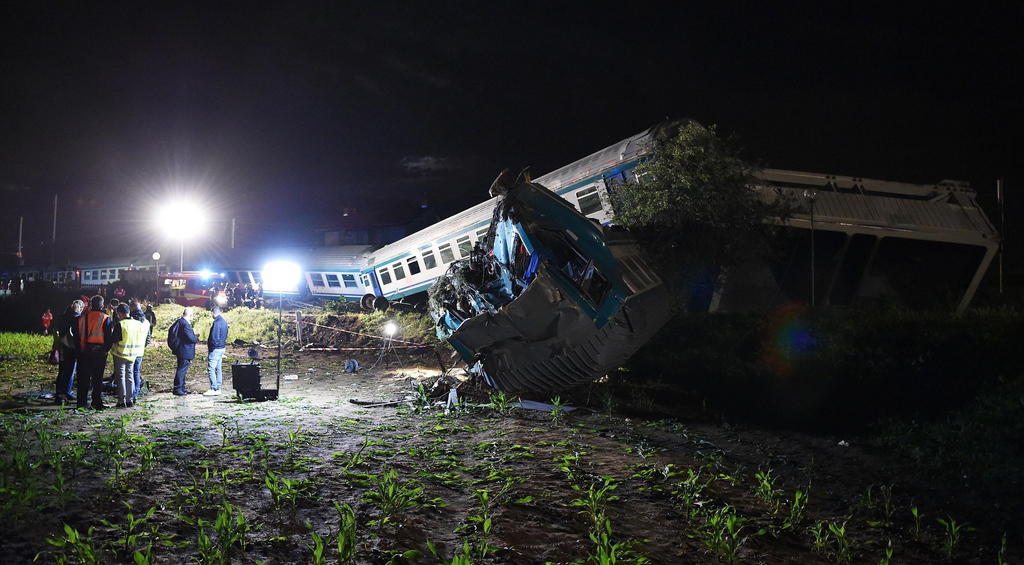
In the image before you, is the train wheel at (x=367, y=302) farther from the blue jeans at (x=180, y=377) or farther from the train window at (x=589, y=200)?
the blue jeans at (x=180, y=377)

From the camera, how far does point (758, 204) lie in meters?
12.6

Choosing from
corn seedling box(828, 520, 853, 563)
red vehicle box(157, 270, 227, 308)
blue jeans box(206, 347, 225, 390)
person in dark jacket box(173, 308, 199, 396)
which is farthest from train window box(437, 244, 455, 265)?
corn seedling box(828, 520, 853, 563)

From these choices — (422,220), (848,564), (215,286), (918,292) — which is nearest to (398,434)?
(848,564)

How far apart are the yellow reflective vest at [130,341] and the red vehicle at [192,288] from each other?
17.8 metres

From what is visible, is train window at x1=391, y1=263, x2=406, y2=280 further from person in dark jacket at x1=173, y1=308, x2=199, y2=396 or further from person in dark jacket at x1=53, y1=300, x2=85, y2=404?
person in dark jacket at x1=53, y1=300, x2=85, y2=404

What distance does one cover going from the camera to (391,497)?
14.8 ft

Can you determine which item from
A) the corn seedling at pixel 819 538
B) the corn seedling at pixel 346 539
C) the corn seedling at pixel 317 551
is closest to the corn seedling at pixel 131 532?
the corn seedling at pixel 317 551

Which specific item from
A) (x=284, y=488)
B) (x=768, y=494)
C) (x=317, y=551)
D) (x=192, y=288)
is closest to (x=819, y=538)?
(x=768, y=494)

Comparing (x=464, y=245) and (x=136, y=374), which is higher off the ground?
(x=464, y=245)

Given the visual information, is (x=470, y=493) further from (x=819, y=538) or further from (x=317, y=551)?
(x=819, y=538)

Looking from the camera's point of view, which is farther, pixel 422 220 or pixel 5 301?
pixel 422 220

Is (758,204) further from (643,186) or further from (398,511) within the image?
(398,511)

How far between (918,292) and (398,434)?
1444 centimetres

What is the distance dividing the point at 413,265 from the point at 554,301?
42.7 feet
